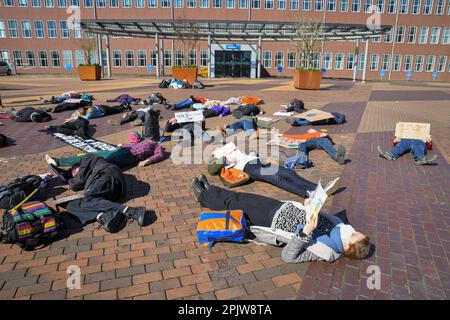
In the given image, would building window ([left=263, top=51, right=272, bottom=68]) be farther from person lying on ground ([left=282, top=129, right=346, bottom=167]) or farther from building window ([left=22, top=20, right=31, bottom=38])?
person lying on ground ([left=282, top=129, right=346, bottom=167])

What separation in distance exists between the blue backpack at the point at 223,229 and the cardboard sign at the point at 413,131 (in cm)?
560

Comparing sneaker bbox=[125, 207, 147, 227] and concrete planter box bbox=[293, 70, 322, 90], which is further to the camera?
concrete planter box bbox=[293, 70, 322, 90]

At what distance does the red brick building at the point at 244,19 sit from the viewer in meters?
42.6

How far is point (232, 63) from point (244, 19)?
625cm

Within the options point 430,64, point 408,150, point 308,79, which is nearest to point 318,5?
point 430,64

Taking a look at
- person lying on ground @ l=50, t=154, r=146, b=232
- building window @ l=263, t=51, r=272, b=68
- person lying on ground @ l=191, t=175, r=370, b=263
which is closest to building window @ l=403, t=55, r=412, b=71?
building window @ l=263, t=51, r=272, b=68

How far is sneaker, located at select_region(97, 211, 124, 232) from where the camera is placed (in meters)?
4.05

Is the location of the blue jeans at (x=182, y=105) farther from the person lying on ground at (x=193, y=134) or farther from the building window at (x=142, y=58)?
the building window at (x=142, y=58)

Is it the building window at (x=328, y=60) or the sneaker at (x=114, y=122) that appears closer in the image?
the sneaker at (x=114, y=122)

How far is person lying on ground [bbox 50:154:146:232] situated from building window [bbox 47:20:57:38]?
46552mm

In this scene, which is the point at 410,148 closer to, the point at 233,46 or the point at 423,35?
the point at 233,46

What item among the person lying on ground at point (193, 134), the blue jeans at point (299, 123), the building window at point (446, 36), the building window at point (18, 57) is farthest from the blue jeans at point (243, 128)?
the building window at point (446, 36)

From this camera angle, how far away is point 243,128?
9.46 metres
